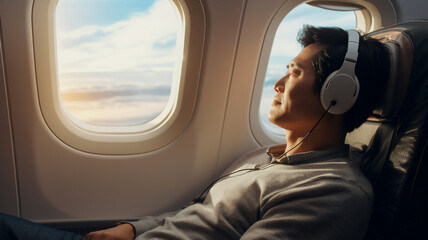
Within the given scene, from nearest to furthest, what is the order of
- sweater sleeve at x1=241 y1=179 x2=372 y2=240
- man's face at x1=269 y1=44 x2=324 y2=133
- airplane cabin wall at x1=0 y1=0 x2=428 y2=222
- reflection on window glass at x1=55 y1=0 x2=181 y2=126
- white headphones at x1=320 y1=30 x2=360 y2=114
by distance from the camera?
sweater sleeve at x1=241 y1=179 x2=372 y2=240 < white headphones at x1=320 y1=30 x2=360 y2=114 < man's face at x1=269 y1=44 x2=324 y2=133 < airplane cabin wall at x1=0 y1=0 x2=428 y2=222 < reflection on window glass at x1=55 y1=0 x2=181 y2=126

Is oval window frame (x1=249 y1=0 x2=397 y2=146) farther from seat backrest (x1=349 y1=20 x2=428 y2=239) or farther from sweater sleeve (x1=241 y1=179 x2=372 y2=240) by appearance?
sweater sleeve (x1=241 y1=179 x2=372 y2=240)

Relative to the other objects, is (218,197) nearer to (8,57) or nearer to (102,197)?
(102,197)

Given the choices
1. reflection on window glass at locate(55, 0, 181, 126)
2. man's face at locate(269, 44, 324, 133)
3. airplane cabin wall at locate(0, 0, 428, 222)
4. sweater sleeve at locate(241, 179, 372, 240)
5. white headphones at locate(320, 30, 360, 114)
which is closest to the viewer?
sweater sleeve at locate(241, 179, 372, 240)

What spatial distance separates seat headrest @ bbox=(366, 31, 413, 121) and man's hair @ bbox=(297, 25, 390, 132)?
1.4 inches

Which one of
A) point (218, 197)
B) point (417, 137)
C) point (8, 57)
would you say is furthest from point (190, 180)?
point (417, 137)

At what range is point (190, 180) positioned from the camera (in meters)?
1.91

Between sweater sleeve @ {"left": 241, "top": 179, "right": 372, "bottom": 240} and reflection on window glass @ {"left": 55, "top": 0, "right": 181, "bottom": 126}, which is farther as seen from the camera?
reflection on window glass @ {"left": 55, "top": 0, "right": 181, "bottom": 126}

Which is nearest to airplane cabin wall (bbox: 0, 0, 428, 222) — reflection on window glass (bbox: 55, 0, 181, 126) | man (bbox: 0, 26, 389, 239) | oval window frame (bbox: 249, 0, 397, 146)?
oval window frame (bbox: 249, 0, 397, 146)

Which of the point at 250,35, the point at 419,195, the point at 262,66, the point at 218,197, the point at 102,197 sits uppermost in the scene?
the point at 250,35

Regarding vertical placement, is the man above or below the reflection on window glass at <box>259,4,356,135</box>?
below

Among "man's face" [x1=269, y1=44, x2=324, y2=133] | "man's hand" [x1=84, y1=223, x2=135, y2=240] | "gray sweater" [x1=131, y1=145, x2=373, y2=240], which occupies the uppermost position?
"man's face" [x1=269, y1=44, x2=324, y2=133]

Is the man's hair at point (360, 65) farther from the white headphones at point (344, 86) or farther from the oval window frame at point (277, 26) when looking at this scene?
the oval window frame at point (277, 26)

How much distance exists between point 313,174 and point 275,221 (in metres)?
0.22

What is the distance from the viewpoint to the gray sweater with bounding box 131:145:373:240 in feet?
3.16
